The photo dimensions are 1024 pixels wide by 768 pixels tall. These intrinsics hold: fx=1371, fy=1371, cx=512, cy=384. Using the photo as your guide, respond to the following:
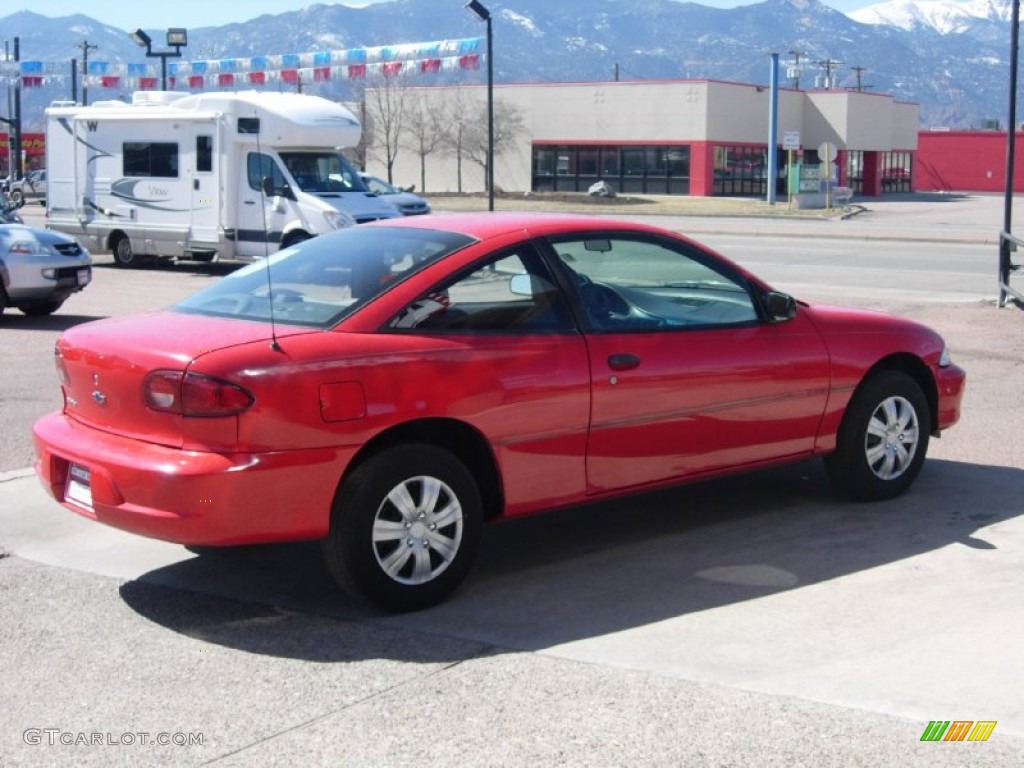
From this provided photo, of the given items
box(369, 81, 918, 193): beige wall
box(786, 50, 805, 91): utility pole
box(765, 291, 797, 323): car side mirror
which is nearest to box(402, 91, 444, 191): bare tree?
box(369, 81, 918, 193): beige wall

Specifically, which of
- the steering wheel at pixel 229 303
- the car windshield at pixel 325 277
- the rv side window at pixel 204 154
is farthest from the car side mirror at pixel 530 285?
the rv side window at pixel 204 154

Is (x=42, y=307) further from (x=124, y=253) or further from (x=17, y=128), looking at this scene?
(x=17, y=128)

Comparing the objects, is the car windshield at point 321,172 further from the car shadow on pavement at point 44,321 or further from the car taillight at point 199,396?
the car taillight at point 199,396

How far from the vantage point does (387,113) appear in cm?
7050

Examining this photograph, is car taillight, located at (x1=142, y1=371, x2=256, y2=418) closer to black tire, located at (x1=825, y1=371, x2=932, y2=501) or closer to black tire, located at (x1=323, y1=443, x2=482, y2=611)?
black tire, located at (x1=323, y1=443, x2=482, y2=611)

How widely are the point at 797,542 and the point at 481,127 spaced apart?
62.8 meters

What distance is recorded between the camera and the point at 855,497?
7344mm

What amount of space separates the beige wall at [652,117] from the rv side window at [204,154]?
42.9 meters

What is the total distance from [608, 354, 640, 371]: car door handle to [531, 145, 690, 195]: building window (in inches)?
2317

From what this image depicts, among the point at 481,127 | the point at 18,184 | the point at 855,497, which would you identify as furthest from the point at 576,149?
the point at 855,497

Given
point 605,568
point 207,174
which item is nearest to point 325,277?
point 605,568

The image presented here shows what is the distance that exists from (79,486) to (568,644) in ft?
6.98

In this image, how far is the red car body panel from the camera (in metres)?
5.23
